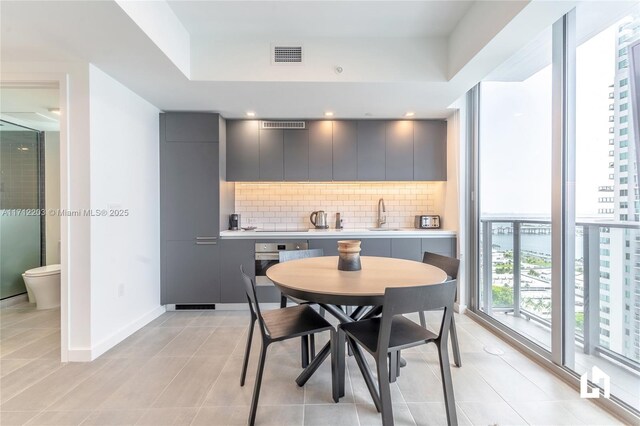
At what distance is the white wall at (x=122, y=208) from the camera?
2.31m

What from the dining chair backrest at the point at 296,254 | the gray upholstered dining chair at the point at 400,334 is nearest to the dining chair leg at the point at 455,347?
the gray upholstered dining chair at the point at 400,334

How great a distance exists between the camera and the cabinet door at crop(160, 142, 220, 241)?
330 cm

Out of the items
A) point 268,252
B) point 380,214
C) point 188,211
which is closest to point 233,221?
point 188,211

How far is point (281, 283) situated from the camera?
1.56m

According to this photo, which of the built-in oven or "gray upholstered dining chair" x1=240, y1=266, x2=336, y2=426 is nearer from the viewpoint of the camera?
"gray upholstered dining chair" x1=240, y1=266, x2=336, y2=426

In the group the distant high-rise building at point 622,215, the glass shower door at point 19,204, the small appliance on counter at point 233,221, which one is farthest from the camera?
the small appliance on counter at point 233,221

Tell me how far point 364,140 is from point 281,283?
2636mm

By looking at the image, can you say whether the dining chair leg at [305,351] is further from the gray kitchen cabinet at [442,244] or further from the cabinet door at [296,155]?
the cabinet door at [296,155]

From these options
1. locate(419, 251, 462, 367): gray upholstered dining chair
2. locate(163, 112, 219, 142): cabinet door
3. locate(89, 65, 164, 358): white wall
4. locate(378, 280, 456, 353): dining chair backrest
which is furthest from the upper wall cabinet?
locate(378, 280, 456, 353): dining chair backrest

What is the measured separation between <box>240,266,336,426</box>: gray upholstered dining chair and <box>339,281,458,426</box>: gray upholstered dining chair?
0.21 meters

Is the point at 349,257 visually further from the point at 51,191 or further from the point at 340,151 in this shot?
the point at 51,191

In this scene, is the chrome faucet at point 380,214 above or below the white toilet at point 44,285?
above

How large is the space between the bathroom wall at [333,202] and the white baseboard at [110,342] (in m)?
1.61

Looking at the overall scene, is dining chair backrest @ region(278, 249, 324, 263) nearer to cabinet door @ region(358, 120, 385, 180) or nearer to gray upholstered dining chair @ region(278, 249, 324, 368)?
gray upholstered dining chair @ region(278, 249, 324, 368)
